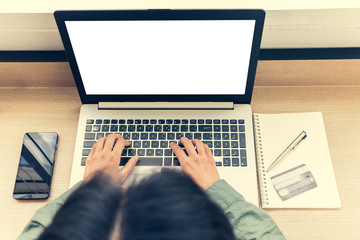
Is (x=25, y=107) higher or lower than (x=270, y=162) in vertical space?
higher

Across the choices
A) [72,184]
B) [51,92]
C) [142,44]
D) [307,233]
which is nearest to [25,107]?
[51,92]

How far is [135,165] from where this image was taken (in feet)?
2.47

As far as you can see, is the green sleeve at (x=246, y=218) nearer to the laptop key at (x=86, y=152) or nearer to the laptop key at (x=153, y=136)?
the laptop key at (x=153, y=136)

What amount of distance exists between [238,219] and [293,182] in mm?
155

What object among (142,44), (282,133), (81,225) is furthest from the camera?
(282,133)

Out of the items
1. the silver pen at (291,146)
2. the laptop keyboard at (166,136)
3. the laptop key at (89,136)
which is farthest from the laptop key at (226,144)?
the laptop key at (89,136)

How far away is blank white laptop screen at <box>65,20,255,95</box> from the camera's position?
643mm

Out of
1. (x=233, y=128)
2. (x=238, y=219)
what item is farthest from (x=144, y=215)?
(x=233, y=128)

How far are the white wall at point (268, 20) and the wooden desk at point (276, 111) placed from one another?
5 centimetres

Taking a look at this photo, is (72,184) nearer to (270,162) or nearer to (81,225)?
(81,225)

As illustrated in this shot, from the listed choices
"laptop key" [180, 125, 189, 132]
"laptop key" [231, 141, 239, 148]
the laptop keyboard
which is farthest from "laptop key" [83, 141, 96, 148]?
"laptop key" [231, 141, 239, 148]

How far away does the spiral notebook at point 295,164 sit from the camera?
72cm

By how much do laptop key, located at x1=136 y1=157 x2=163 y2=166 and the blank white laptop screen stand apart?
15 cm
